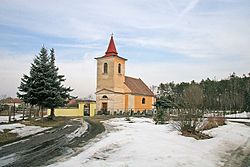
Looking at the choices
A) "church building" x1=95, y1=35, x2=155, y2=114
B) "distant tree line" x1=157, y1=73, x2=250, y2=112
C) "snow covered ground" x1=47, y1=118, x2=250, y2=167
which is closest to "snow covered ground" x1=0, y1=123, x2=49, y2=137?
"snow covered ground" x1=47, y1=118, x2=250, y2=167

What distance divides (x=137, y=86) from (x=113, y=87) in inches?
358

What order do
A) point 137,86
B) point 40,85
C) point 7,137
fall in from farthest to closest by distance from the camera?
point 137,86, point 40,85, point 7,137

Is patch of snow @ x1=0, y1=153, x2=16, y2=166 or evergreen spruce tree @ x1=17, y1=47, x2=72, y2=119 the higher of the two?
evergreen spruce tree @ x1=17, y1=47, x2=72, y2=119

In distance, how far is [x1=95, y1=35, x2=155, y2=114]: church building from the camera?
45.2 m

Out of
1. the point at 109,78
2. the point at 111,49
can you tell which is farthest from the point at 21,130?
the point at 111,49

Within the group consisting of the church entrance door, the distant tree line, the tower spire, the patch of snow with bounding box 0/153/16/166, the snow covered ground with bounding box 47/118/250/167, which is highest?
the tower spire

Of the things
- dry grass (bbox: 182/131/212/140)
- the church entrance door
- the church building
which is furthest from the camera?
the church building

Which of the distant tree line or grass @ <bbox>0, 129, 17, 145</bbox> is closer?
grass @ <bbox>0, 129, 17, 145</bbox>

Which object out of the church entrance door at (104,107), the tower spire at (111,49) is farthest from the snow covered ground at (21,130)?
the tower spire at (111,49)

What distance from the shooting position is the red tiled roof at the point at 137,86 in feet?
162

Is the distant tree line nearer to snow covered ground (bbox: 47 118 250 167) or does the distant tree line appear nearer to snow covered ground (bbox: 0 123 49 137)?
snow covered ground (bbox: 0 123 49 137)

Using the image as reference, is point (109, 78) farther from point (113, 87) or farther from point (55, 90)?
point (55, 90)

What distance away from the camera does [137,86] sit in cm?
5316

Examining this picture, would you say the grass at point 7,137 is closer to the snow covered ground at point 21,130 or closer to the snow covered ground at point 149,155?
the snow covered ground at point 21,130
